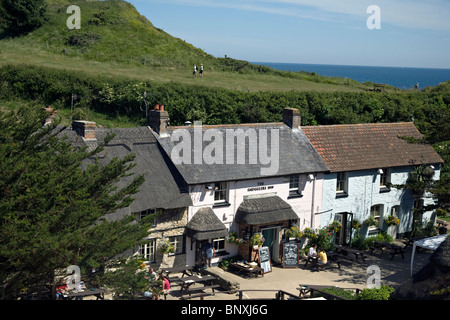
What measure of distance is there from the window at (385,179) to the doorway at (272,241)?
6.94 metres

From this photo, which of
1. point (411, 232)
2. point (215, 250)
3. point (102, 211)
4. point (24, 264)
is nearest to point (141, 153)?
point (215, 250)

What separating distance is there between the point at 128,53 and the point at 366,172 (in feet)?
99.9

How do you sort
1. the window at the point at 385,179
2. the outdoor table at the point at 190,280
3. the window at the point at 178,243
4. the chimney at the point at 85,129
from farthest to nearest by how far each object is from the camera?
the window at the point at 385,179 < the window at the point at 178,243 < the chimney at the point at 85,129 < the outdoor table at the point at 190,280

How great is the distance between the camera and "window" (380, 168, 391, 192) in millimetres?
27406

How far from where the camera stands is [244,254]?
23203 millimetres

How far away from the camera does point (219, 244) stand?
23.1m

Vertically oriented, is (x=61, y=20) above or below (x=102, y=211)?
above

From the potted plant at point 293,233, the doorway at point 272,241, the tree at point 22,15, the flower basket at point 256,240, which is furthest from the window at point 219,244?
the tree at point 22,15

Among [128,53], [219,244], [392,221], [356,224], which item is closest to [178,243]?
[219,244]

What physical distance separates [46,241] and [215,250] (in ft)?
39.2

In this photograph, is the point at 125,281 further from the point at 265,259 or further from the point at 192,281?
the point at 265,259

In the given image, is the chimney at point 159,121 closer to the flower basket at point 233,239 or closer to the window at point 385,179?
the flower basket at point 233,239

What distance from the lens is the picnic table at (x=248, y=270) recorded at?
21958mm
